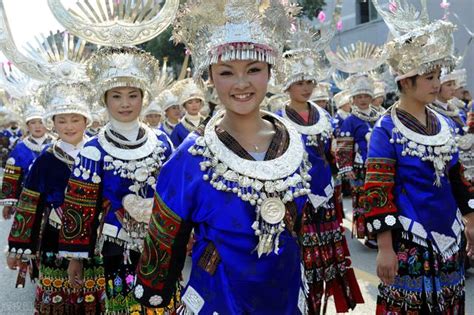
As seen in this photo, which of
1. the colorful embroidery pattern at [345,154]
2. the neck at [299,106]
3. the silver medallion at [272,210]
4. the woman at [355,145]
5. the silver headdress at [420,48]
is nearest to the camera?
the silver medallion at [272,210]

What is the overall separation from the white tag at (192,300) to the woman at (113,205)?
1240 mm

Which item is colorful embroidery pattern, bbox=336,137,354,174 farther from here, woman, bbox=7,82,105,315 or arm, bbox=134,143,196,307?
arm, bbox=134,143,196,307

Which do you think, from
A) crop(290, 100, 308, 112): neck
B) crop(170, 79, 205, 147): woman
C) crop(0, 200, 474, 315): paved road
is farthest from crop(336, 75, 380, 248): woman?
crop(290, 100, 308, 112): neck

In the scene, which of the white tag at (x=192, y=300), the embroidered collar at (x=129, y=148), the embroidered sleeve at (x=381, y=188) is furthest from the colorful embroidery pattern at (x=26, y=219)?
the embroidered sleeve at (x=381, y=188)

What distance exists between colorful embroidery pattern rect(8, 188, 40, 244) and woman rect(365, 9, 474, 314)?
238cm

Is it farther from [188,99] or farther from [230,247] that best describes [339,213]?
[188,99]

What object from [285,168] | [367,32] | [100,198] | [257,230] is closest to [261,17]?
[285,168]

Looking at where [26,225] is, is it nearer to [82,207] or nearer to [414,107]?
[82,207]

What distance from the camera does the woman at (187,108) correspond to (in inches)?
334

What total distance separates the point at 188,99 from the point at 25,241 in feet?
16.7

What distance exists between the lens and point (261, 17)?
251 cm

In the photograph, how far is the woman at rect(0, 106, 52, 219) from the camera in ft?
21.4

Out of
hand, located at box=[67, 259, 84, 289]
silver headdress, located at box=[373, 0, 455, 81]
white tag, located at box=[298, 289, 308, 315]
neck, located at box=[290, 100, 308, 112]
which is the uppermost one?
silver headdress, located at box=[373, 0, 455, 81]

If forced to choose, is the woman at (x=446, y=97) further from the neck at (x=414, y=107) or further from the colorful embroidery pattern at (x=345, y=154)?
the neck at (x=414, y=107)
